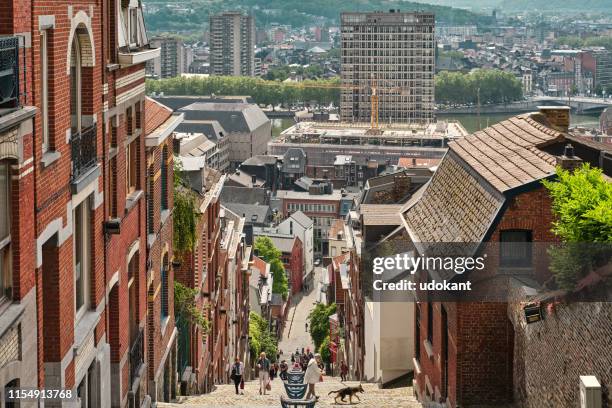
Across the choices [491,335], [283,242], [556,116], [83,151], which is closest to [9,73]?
[83,151]

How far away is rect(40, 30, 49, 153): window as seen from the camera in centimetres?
1251

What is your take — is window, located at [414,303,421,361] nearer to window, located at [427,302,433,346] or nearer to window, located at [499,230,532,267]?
window, located at [427,302,433,346]

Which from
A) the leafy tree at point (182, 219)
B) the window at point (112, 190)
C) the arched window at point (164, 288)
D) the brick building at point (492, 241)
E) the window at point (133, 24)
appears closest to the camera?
the window at point (112, 190)

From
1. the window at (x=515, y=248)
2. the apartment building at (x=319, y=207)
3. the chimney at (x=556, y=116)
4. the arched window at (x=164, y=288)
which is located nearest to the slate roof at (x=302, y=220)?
the apartment building at (x=319, y=207)

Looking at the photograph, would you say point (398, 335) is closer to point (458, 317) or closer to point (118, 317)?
point (458, 317)

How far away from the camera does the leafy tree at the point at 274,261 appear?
96250mm

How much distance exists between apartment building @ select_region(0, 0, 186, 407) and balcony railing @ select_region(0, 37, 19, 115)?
0.8 inches

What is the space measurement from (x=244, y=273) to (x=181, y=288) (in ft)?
104

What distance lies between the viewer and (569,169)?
722 inches

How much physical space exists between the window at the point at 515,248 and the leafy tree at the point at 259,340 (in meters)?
45.3

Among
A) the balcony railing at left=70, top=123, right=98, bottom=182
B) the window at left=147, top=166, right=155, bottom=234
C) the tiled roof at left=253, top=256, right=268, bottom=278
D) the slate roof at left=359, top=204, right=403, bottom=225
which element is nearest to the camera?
the balcony railing at left=70, top=123, right=98, bottom=182

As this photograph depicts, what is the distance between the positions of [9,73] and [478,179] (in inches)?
489

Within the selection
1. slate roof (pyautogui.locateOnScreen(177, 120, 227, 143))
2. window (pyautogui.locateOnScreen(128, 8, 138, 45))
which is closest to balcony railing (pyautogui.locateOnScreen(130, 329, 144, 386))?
window (pyautogui.locateOnScreen(128, 8, 138, 45))

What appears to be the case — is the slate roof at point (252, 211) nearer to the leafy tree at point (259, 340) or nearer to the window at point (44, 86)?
the leafy tree at point (259, 340)
